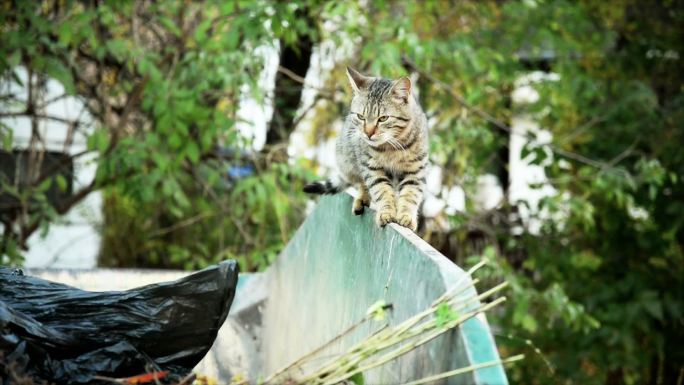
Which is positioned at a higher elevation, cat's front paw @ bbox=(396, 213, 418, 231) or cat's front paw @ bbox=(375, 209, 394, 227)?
cat's front paw @ bbox=(396, 213, 418, 231)

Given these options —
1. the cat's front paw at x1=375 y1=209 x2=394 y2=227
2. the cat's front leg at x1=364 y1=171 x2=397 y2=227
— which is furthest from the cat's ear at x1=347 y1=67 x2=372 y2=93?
the cat's front paw at x1=375 y1=209 x2=394 y2=227

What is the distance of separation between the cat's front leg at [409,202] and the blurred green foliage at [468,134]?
5.16ft

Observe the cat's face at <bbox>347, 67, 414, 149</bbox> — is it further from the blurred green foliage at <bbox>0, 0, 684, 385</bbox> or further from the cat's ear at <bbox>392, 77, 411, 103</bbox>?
the blurred green foliage at <bbox>0, 0, 684, 385</bbox>

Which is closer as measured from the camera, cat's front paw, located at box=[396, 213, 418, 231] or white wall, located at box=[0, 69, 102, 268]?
cat's front paw, located at box=[396, 213, 418, 231]

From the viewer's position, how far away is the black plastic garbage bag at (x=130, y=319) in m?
2.21

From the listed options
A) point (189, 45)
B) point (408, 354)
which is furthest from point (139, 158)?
point (408, 354)

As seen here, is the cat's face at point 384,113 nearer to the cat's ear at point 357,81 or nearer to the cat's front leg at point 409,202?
the cat's ear at point 357,81

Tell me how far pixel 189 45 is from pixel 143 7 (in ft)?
1.72

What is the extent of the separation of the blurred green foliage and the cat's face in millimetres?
1196

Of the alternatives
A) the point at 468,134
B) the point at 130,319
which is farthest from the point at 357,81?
the point at 468,134

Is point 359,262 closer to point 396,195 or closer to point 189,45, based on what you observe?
point 396,195

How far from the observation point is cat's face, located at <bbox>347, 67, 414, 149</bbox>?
144 inches

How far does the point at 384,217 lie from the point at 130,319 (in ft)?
3.16

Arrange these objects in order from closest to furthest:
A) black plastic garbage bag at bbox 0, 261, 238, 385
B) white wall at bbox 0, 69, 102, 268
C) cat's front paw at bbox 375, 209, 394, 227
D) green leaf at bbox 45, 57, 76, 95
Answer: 1. black plastic garbage bag at bbox 0, 261, 238, 385
2. cat's front paw at bbox 375, 209, 394, 227
3. green leaf at bbox 45, 57, 76, 95
4. white wall at bbox 0, 69, 102, 268
